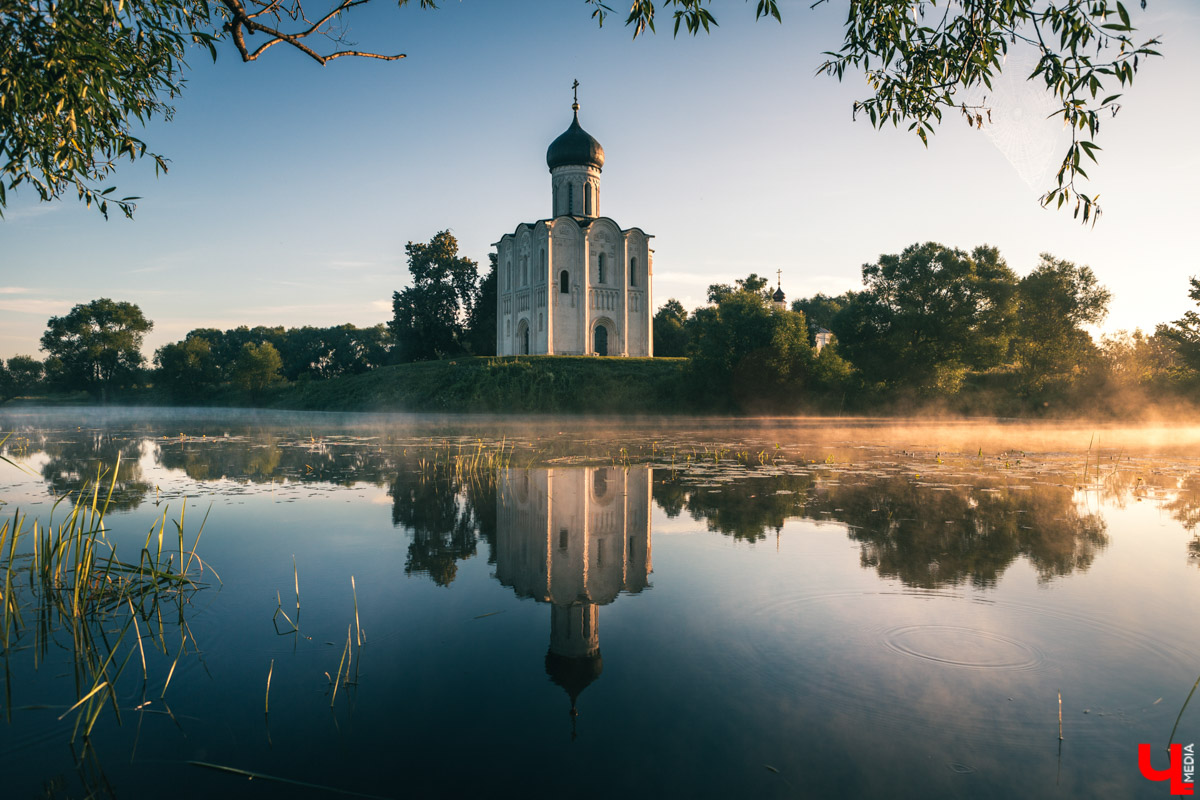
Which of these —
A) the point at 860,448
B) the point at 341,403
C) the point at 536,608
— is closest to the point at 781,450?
the point at 860,448

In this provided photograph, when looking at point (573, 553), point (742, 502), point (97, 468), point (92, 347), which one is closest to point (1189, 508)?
point (742, 502)

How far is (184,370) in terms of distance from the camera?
6191 cm

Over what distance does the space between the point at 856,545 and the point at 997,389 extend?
31.7 m

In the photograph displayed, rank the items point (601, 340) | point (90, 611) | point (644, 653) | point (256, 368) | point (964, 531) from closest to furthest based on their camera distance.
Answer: point (644, 653) < point (90, 611) < point (964, 531) < point (601, 340) < point (256, 368)

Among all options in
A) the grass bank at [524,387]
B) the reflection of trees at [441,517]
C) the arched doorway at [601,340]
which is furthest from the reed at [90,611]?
the arched doorway at [601,340]

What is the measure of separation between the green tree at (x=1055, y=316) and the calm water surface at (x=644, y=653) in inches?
1237

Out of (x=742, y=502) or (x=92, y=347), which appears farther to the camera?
(x=92, y=347)

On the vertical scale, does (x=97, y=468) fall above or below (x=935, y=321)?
below

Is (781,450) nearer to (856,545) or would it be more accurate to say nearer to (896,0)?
(856,545)

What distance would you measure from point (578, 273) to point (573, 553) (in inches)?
1592

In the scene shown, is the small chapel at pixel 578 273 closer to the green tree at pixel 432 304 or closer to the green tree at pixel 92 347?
the green tree at pixel 432 304

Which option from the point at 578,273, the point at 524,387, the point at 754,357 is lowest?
the point at 524,387

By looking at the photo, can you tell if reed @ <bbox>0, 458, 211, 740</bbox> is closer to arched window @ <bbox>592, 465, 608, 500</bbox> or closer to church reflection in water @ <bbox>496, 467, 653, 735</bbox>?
church reflection in water @ <bbox>496, 467, 653, 735</bbox>

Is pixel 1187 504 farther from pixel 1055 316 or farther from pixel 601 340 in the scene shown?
pixel 601 340
